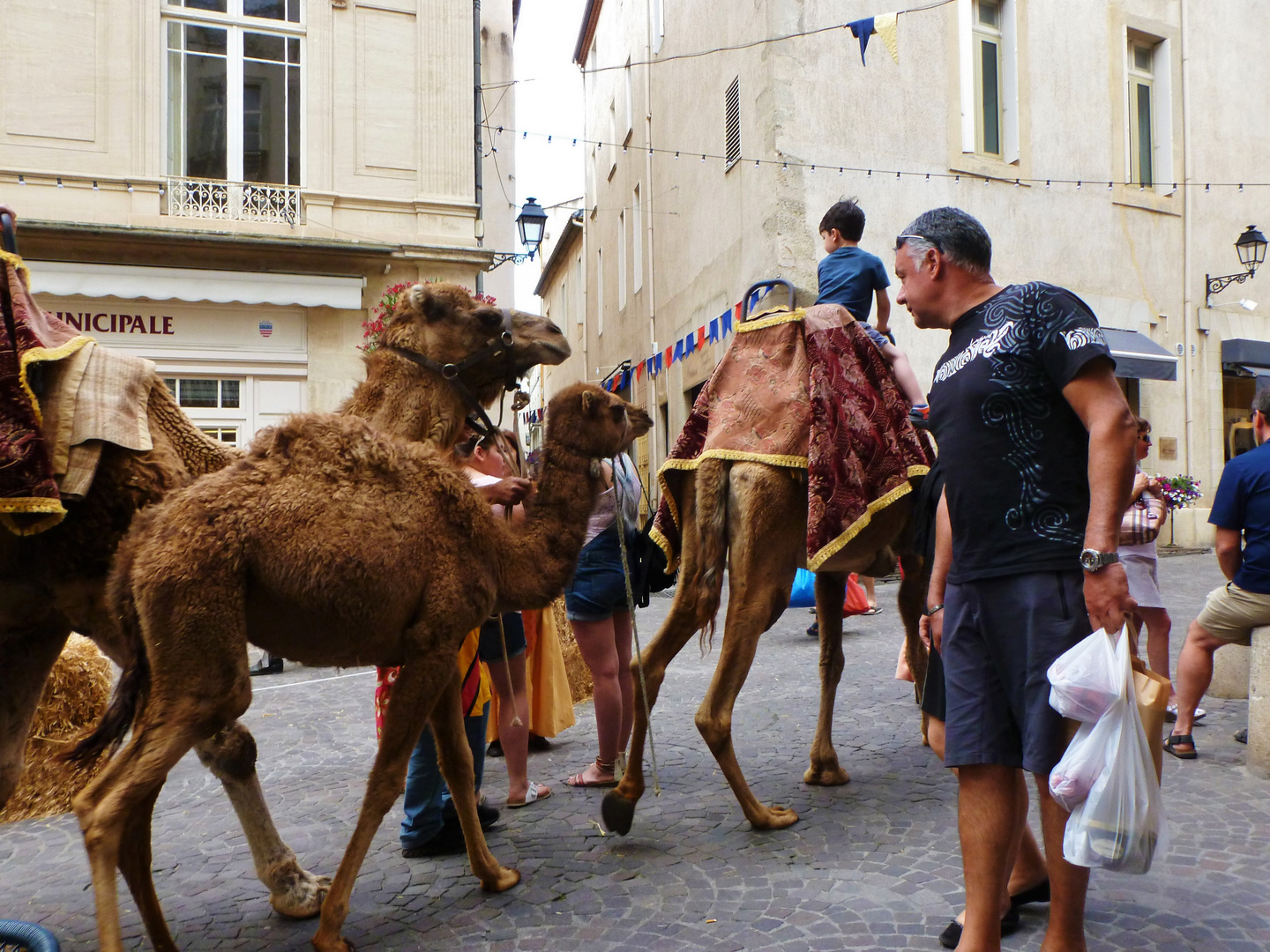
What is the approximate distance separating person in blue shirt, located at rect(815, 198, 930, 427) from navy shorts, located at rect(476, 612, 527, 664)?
2269 millimetres

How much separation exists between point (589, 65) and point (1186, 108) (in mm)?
18784

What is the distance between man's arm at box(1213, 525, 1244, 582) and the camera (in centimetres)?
518

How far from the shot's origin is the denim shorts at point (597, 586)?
4.94 meters

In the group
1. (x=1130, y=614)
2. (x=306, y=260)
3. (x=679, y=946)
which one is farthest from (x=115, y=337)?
(x=1130, y=614)

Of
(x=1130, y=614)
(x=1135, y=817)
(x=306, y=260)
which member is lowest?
(x=1135, y=817)

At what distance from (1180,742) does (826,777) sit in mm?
2050

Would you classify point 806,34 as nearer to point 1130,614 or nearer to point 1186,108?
point 1186,108

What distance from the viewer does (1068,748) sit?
2.52m

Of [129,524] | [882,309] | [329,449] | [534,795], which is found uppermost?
[882,309]

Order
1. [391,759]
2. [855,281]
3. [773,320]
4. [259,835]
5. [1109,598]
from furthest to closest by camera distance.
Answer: [855,281]
[773,320]
[259,835]
[391,759]
[1109,598]

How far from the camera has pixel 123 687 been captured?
9.66ft

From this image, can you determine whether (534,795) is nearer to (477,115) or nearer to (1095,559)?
(1095,559)

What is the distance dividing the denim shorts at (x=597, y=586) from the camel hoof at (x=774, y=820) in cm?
127

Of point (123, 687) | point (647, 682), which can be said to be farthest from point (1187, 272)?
point (123, 687)
